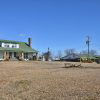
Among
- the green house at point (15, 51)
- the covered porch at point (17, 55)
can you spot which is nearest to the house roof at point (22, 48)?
the green house at point (15, 51)

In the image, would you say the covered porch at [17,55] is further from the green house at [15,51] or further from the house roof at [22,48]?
the house roof at [22,48]

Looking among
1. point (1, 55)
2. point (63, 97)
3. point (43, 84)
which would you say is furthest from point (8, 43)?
point (63, 97)

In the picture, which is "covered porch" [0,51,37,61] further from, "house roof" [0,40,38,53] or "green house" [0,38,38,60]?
"house roof" [0,40,38,53]

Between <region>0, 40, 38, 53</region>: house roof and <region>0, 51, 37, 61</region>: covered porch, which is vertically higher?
<region>0, 40, 38, 53</region>: house roof

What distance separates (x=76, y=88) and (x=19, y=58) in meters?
50.7

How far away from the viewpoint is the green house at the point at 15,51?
66938 millimetres

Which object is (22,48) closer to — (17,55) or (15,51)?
(17,55)

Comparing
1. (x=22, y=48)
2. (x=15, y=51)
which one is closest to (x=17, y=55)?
(x=15, y=51)

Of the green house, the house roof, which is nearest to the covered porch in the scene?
the green house

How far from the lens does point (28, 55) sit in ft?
238

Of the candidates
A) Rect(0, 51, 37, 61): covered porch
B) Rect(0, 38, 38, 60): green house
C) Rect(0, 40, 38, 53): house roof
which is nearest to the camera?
Rect(0, 51, 37, 61): covered porch

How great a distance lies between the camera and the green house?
6694 centimetres

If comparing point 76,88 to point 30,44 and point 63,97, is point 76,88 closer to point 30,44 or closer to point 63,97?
point 63,97

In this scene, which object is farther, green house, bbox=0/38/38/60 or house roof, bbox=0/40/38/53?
house roof, bbox=0/40/38/53
